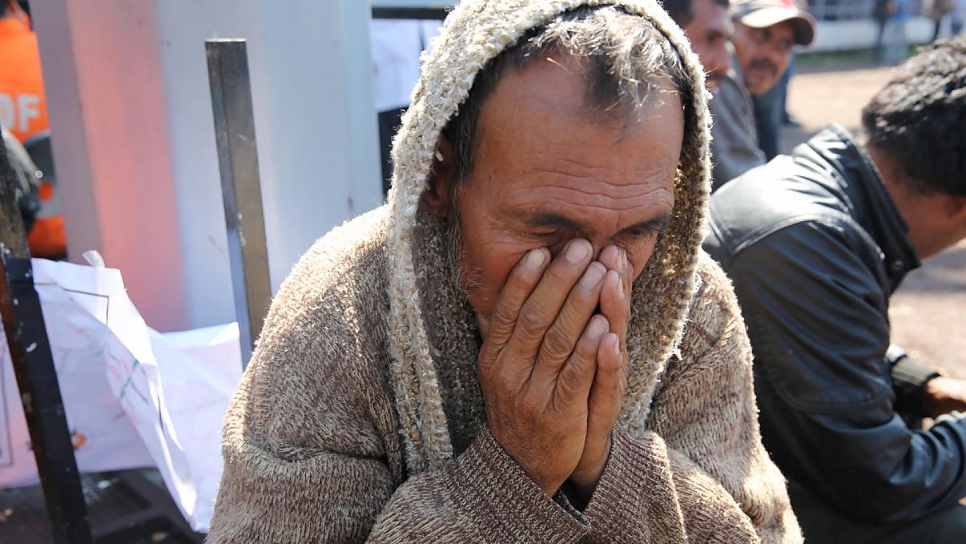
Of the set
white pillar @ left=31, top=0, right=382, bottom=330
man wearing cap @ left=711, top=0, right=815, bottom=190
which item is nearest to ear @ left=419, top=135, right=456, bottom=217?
white pillar @ left=31, top=0, right=382, bottom=330

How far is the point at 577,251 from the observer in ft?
4.14

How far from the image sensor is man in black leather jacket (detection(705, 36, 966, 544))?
209 cm

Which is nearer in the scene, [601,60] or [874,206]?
[601,60]

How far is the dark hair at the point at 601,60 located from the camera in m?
1.24

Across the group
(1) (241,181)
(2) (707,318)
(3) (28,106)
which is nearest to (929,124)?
(2) (707,318)

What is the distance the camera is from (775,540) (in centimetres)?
166

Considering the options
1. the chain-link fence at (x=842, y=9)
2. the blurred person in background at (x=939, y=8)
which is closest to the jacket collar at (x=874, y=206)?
the blurred person in background at (x=939, y=8)

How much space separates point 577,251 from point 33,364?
4.35 ft

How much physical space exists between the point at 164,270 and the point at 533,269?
1.54 m

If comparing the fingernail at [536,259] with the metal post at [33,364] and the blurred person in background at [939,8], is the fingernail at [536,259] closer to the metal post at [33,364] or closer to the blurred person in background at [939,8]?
the metal post at [33,364]

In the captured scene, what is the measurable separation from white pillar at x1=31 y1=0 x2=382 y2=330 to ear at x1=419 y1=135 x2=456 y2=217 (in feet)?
3.49

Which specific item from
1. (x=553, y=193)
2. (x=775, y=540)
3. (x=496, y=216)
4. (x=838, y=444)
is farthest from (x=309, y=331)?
(x=838, y=444)

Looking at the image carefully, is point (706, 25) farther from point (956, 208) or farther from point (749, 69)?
point (956, 208)

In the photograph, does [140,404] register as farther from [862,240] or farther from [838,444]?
[862,240]
